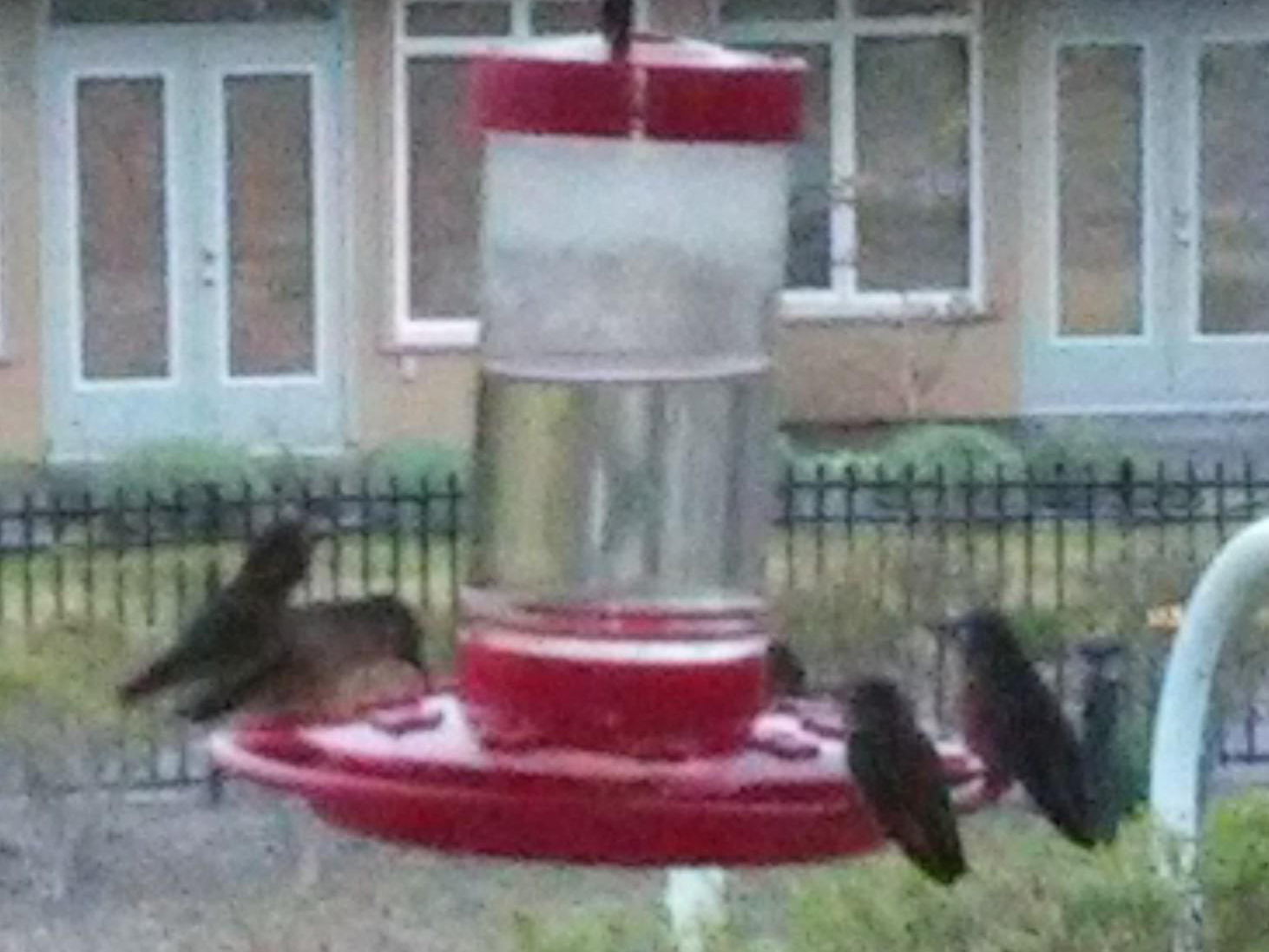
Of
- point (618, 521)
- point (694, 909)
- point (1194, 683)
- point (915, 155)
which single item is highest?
point (915, 155)

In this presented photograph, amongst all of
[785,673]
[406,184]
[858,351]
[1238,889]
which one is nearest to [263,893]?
[1238,889]

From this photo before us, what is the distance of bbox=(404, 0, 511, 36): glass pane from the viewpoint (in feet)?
77.3

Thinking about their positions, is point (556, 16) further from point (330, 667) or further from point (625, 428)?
point (625, 428)

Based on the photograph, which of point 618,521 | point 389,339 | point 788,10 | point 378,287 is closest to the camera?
point 618,521

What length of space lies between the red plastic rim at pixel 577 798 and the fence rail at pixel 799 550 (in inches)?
333

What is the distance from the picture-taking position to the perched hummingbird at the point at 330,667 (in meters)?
4.96

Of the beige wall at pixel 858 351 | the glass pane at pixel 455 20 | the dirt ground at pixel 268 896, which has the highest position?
the glass pane at pixel 455 20

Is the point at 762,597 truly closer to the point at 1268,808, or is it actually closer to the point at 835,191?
the point at 1268,808

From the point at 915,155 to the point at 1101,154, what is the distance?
1063 mm

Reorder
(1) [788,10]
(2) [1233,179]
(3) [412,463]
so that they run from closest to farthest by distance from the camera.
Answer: (3) [412,463] < (1) [788,10] < (2) [1233,179]

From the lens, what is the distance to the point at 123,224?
22969 mm

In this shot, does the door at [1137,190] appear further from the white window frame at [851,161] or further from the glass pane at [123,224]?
the glass pane at [123,224]

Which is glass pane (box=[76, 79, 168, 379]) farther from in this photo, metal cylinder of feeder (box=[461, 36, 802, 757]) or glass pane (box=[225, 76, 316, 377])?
metal cylinder of feeder (box=[461, 36, 802, 757])

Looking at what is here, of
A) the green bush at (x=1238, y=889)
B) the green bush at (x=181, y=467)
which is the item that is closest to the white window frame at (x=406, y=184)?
the green bush at (x=181, y=467)
